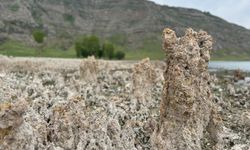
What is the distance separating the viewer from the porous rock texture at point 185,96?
14953mm

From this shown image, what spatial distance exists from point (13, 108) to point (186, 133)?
533 centimetres

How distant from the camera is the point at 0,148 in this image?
447 inches

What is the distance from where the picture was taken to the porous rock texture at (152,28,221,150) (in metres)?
15.0

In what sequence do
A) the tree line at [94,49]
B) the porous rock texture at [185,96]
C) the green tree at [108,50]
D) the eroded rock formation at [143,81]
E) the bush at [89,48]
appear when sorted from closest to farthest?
the porous rock texture at [185,96], the eroded rock formation at [143,81], the bush at [89,48], the tree line at [94,49], the green tree at [108,50]

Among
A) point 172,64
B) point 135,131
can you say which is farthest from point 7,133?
point 135,131

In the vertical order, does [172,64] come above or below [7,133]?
above

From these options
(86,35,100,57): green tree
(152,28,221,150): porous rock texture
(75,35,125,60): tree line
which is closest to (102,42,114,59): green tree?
(75,35,125,60): tree line

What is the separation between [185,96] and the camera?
592 inches

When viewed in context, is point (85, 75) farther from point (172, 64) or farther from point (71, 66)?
point (172, 64)

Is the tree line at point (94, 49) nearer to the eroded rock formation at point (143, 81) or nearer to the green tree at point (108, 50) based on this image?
the green tree at point (108, 50)

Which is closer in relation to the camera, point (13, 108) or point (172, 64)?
point (13, 108)

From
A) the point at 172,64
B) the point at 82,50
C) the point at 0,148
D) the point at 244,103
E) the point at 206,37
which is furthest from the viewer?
the point at 82,50

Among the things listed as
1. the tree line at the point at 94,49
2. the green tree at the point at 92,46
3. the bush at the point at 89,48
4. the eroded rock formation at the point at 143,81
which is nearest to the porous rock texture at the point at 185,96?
the eroded rock formation at the point at 143,81

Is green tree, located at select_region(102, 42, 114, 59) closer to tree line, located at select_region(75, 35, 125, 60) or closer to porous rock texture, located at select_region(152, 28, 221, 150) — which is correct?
tree line, located at select_region(75, 35, 125, 60)
